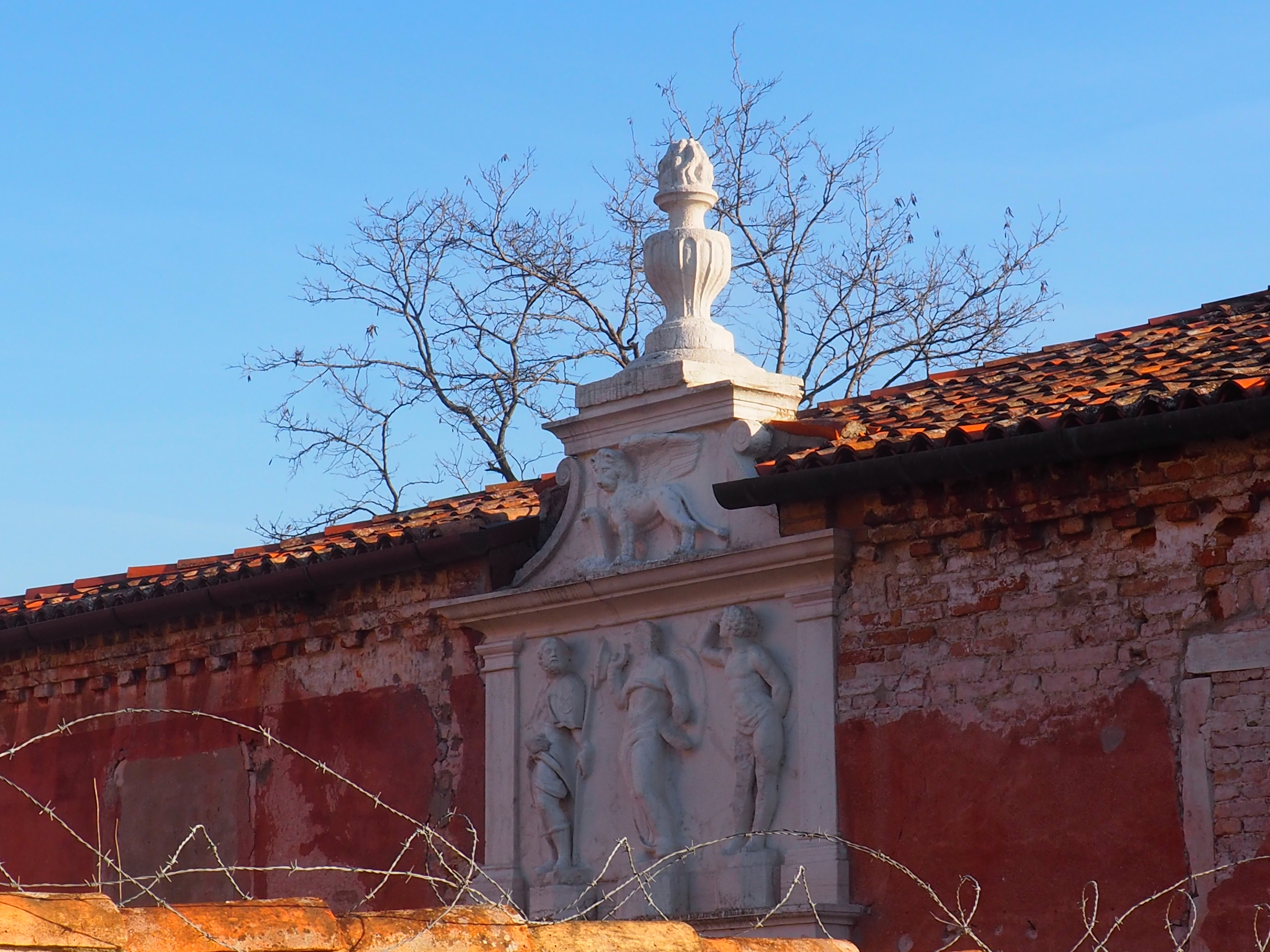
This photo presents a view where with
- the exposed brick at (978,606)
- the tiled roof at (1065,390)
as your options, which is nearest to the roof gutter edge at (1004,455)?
the tiled roof at (1065,390)

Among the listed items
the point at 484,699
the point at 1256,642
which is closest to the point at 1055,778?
the point at 1256,642

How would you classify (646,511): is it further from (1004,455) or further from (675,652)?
(1004,455)

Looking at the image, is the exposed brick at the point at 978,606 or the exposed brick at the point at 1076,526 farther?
the exposed brick at the point at 978,606

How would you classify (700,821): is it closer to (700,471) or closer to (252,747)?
(700,471)

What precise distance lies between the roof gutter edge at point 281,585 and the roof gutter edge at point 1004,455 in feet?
5.17

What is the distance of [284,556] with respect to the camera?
10828 mm

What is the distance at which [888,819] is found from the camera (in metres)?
8.14

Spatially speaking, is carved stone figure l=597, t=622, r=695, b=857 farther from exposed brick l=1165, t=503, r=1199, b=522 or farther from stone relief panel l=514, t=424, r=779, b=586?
exposed brick l=1165, t=503, r=1199, b=522

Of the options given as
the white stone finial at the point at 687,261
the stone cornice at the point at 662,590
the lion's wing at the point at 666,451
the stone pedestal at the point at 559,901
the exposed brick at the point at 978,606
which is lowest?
the stone pedestal at the point at 559,901

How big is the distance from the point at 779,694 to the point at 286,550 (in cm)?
392

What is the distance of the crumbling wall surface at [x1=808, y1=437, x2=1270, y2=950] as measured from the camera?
7285 mm

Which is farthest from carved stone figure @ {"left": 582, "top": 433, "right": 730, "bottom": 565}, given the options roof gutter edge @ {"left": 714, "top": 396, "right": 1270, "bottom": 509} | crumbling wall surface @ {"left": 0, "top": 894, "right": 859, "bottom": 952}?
crumbling wall surface @ {"left": 0, "top": 894, "right": 859, "bottom": 952}

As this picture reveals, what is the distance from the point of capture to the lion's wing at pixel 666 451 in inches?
364

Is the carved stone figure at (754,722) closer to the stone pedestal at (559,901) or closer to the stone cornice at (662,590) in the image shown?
the stone cornice at (662,590)
